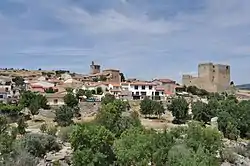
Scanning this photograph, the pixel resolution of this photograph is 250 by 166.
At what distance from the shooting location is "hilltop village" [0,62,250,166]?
87.9 ft

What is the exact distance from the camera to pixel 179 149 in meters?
28.4

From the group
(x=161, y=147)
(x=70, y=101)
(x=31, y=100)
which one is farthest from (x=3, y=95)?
(x=161, y=147)

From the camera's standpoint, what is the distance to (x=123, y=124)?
3812 cm

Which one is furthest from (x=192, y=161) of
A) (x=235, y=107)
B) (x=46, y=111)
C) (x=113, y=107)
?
(x=46, y=111)

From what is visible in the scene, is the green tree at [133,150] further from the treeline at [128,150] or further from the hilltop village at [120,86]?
the hilltop village at [120,86]

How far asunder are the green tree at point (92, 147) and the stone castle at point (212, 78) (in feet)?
222

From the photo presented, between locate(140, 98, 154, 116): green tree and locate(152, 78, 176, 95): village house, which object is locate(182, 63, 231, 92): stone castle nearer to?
locate(152, 78, 176, 95): village house

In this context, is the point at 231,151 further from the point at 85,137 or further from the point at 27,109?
the point at 27,109

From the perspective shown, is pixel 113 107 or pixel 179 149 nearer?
pixel 179 149

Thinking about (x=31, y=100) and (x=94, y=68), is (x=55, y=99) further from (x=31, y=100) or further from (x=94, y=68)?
(x=94, y=68)

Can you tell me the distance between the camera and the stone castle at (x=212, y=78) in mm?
92562

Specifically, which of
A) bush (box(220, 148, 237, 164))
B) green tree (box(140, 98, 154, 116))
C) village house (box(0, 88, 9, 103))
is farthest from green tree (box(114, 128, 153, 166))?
village house (box(0, 88, 9, 103))

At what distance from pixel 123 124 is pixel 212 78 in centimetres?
5792

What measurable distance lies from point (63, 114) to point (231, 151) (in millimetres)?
20747
